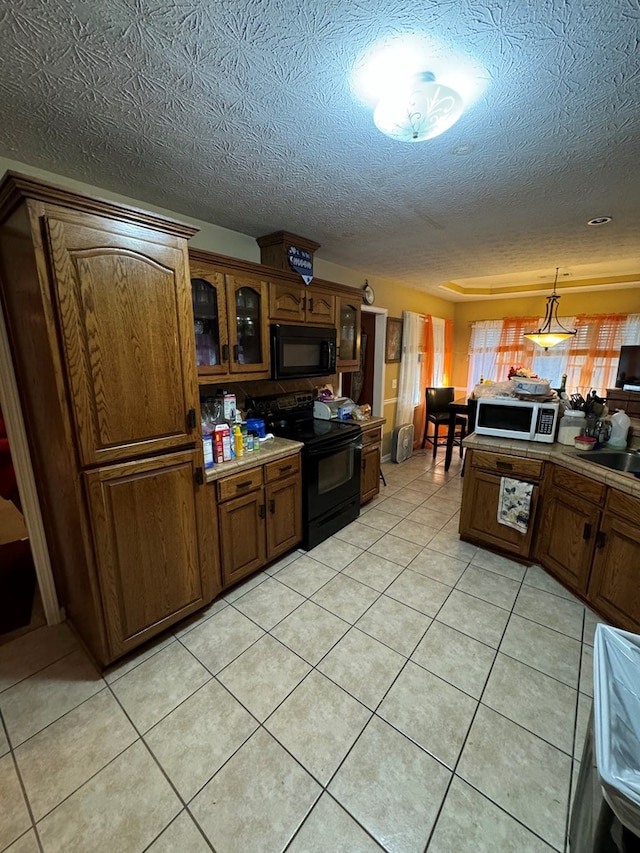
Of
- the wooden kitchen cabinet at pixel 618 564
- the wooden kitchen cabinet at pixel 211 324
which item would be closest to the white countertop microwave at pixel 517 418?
the wooden kitchen cabinet at pixel 618 564

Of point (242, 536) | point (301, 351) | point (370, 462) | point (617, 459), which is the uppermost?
point (301, 351)

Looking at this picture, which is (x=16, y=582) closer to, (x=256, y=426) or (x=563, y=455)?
(x=256, y=426)

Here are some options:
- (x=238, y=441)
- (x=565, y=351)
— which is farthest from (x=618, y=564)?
(x=565, y=351)

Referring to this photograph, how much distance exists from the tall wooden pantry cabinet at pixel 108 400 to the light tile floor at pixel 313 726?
27cm

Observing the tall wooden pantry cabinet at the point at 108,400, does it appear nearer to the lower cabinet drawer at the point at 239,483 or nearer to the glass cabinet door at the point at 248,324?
the lower cabinet drawer at the point at 239,483

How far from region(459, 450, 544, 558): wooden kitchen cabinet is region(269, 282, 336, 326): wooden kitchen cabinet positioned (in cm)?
165

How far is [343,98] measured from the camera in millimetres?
1252

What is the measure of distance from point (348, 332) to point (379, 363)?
3.90 ft

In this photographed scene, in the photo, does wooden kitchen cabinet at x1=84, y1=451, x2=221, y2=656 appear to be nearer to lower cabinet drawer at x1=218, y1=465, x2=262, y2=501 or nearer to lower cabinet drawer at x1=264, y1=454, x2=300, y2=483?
lower cabinet drawer at x1=218, y1=465, x2=262, y2=501

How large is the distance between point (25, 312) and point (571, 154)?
2.54 metres

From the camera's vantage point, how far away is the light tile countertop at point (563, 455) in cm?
184

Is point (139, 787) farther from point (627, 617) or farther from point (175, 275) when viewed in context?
point (627, 617)

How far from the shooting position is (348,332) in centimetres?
335

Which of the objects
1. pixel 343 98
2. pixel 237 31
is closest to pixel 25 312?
pixel 237 31
